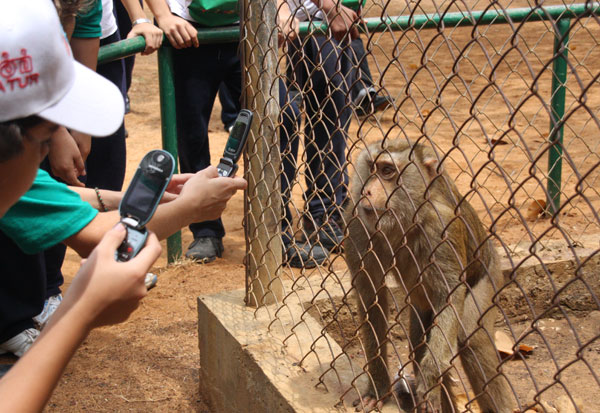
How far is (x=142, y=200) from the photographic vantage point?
5.71 feet

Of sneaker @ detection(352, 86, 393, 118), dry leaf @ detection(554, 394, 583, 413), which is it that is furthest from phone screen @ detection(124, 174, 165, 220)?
dry leaf @ detection(554, 394, 583, 413)

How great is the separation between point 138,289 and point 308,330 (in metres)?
1.47

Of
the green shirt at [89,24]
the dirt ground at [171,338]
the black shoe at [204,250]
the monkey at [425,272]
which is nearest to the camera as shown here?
the monkey at [425,272]

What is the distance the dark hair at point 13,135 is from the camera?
55.4 inches

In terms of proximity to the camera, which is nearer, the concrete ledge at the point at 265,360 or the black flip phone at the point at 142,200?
the black flip phone at the point at 142,200

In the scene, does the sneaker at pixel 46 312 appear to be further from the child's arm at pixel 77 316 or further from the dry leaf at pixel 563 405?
the dry leaf at pixel 563 405

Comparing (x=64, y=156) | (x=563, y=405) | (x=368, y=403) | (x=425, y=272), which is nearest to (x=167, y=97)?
(x=64, y=156)

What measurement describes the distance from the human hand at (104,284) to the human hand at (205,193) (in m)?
0.80

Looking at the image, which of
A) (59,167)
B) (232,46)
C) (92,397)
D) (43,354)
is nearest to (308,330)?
(92,397)

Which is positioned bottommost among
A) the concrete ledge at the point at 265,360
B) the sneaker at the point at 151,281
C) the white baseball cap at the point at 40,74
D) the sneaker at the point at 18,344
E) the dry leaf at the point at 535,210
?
the sneaker at the point at 151,281

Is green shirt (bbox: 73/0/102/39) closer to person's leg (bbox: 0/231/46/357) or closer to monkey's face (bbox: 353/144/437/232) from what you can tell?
person's leg (bbox: 0/231/46/357)

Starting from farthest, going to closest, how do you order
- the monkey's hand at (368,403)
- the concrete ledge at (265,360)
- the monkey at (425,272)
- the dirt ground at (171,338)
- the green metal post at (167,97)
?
the green metal post at (167,97), the dirt ground at (171,338), the monkey at (425,272), the concrete ledge at (265,360), the monkey's hand at (368,403)

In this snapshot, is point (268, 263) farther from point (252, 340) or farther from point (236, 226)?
point (236, 226)

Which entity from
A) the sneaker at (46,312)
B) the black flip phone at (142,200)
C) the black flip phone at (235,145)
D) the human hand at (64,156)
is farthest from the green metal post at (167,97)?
the black flip phone at (142,200)
